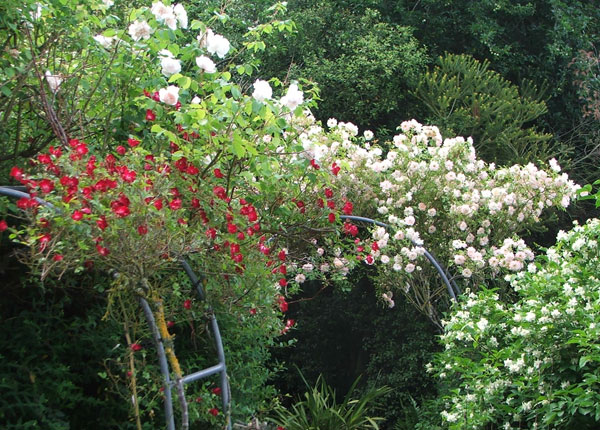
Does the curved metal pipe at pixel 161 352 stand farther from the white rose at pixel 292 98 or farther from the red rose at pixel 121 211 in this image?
the white rose at pixel 292 98

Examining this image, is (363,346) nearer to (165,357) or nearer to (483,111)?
(483,111)

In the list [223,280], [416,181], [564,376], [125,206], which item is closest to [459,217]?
[416,181]

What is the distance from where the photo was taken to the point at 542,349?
3.96 meters

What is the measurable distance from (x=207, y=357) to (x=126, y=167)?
4.55ft

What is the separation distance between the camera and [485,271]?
23.8 ft

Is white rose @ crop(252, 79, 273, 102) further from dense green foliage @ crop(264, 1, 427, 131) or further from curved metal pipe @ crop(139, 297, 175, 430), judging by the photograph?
dense green foliage @ crop(264, 1, 427, 131)

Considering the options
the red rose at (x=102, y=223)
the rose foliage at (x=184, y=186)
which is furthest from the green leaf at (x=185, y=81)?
the red rose at (x=102, y=223)

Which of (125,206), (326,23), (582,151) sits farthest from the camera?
(582,151)

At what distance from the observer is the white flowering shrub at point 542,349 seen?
375 cm

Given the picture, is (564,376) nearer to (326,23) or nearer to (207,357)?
(207,357)

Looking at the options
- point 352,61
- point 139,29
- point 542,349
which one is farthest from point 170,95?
point 352,61

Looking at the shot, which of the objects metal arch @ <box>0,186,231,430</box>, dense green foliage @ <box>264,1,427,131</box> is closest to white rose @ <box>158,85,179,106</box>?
metal arch @ <box>0,186,231,430</box>

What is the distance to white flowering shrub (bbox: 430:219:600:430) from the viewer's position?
375 centimetres

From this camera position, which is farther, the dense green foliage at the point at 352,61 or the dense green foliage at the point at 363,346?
the dense green foliage at the point at 352,61
